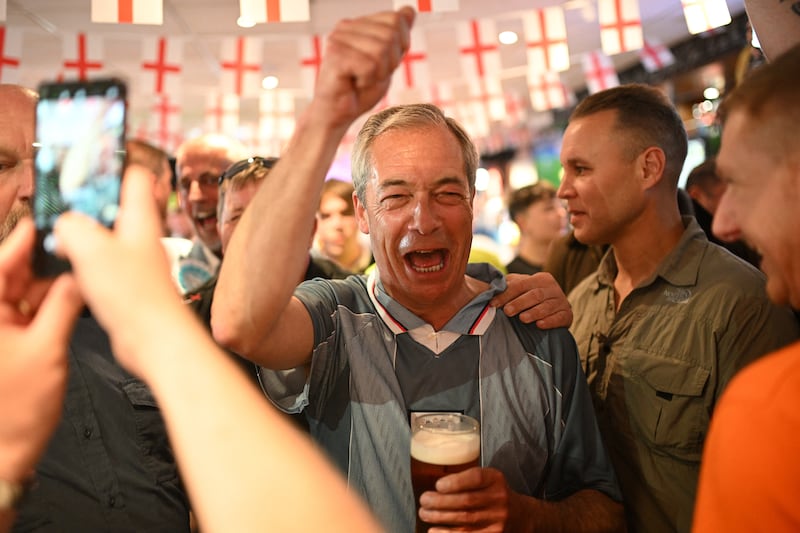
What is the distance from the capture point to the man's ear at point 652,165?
83.0 inches

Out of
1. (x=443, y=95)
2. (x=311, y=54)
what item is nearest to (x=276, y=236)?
(x=311, y=54)

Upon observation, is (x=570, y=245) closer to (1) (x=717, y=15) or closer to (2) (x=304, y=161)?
(1) (x=717, y=15)

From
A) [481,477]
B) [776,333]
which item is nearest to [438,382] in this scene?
[481,477]

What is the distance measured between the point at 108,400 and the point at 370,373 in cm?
63

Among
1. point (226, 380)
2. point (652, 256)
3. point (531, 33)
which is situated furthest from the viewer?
point (531, 33)

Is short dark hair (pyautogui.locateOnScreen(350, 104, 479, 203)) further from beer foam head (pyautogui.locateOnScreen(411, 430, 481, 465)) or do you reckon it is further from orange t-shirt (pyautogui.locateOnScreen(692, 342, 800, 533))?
orange t-shirt (pyautogui.locateOnScreen(692, 342, 800, 533))

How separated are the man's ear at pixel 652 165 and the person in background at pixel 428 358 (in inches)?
30.4

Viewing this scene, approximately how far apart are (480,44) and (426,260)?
13.1ft

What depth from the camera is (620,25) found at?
4223 millimetres

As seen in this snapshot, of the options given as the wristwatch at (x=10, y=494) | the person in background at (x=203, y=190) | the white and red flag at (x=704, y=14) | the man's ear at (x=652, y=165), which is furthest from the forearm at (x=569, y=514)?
the white and red flag at (x=704, y=14)

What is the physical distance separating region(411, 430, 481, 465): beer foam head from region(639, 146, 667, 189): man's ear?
133cm

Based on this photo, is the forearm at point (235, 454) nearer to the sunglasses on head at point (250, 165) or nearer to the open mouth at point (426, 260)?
the open mouth at point (426, 260)

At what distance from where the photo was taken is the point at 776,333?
167cm

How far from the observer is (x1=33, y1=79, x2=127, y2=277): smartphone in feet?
2.51
